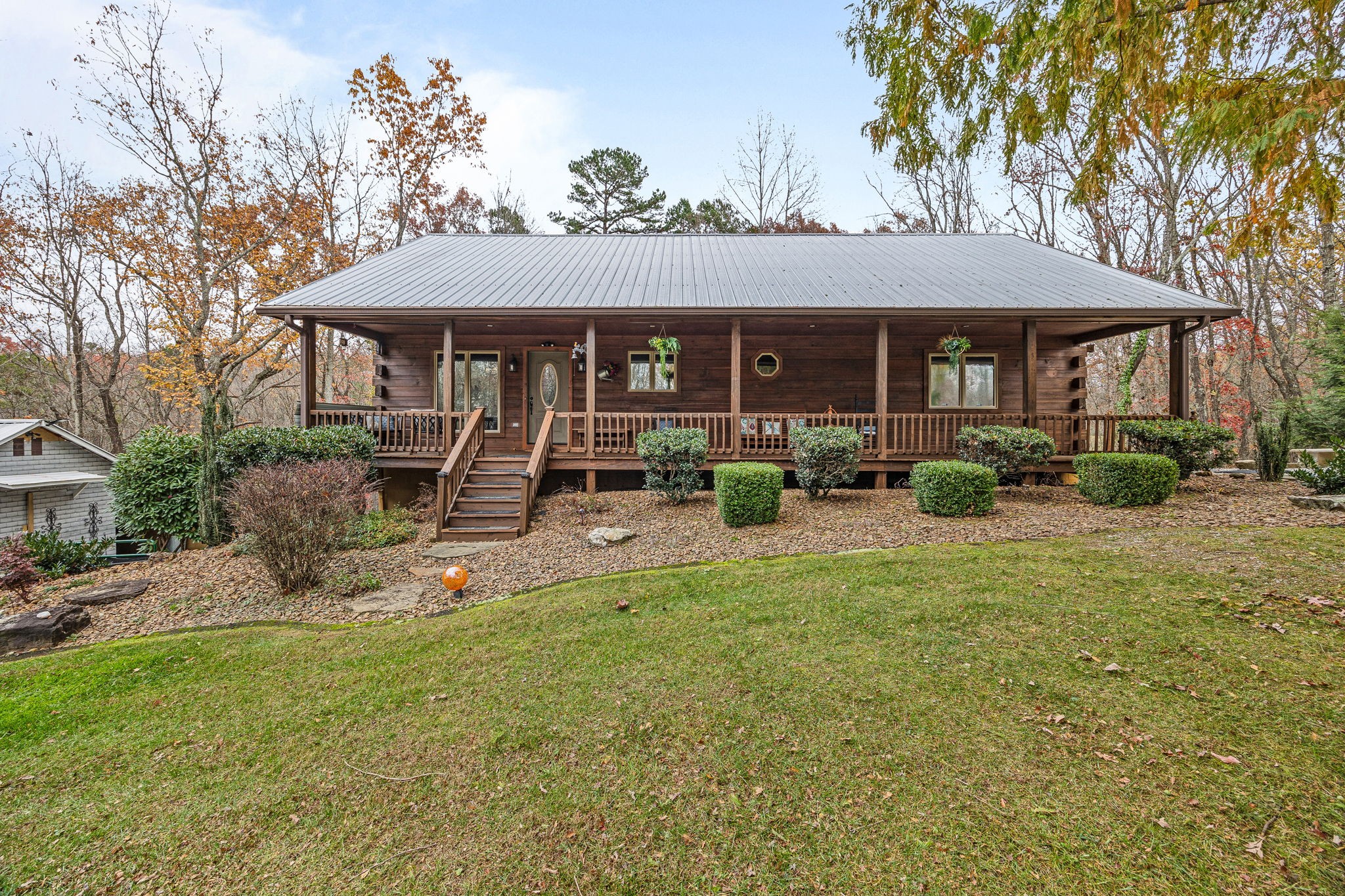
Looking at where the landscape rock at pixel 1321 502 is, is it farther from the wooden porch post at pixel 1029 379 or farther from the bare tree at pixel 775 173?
the bare tree at pixel 775 173

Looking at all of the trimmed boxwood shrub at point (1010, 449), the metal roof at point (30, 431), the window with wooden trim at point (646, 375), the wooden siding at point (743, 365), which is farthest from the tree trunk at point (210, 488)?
the trimmed boxwood shrub at point (1010, 449)

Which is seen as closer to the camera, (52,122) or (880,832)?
(880,832)

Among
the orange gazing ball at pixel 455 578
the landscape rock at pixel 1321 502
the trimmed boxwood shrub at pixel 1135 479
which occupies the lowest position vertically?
the orange gazing ball at pixel 455 578

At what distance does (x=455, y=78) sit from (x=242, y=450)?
1724 centimetres

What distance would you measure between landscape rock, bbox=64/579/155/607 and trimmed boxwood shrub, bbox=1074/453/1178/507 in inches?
520

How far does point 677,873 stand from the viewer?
2.21 meters

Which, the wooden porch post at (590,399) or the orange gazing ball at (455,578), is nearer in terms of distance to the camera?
the orange gazing ball at (455,578)

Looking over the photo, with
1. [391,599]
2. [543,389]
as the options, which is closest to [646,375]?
[543,389]

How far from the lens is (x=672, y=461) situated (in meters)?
8.78

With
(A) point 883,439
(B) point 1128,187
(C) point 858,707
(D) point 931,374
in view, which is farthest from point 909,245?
(C) point 858,707

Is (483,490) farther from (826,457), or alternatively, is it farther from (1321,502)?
(1321,502)

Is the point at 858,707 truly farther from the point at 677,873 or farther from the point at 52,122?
the point at 52,122

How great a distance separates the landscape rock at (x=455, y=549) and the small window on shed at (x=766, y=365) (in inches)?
289

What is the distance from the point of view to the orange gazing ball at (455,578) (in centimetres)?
545
